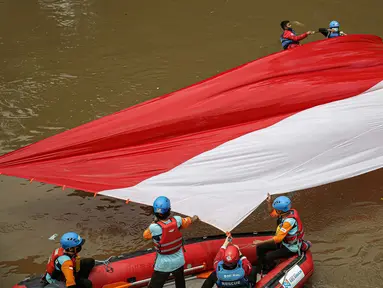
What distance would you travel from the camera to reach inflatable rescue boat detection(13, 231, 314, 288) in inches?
249

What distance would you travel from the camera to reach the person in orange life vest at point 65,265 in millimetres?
5945

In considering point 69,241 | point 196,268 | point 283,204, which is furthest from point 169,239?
point 283,204

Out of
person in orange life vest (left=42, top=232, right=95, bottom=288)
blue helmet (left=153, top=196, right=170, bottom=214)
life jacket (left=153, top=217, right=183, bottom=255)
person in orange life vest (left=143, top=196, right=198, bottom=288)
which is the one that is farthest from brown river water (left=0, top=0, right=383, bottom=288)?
blue helmet (left=153, top=196, right=170, bottom=214)

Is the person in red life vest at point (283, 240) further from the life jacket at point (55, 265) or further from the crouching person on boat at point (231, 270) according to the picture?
the life jacket at point (55, 265)

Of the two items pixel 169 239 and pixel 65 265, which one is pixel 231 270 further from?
pixel 65 265

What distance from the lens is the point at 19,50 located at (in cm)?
1438

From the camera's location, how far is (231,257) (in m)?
5.65

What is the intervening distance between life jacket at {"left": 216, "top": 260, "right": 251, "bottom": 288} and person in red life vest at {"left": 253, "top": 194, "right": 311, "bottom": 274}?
84 centimetres

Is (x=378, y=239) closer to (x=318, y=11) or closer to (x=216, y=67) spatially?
(x=216, y=67)

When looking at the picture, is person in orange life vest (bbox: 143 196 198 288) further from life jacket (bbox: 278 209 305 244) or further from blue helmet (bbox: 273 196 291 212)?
life jacket (bbox: 278 209 305 244)

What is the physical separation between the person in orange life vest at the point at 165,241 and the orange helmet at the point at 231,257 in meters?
0.68

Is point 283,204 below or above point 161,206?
below

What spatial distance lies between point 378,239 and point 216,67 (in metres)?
6.55

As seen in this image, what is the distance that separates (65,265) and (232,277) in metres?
1.82
